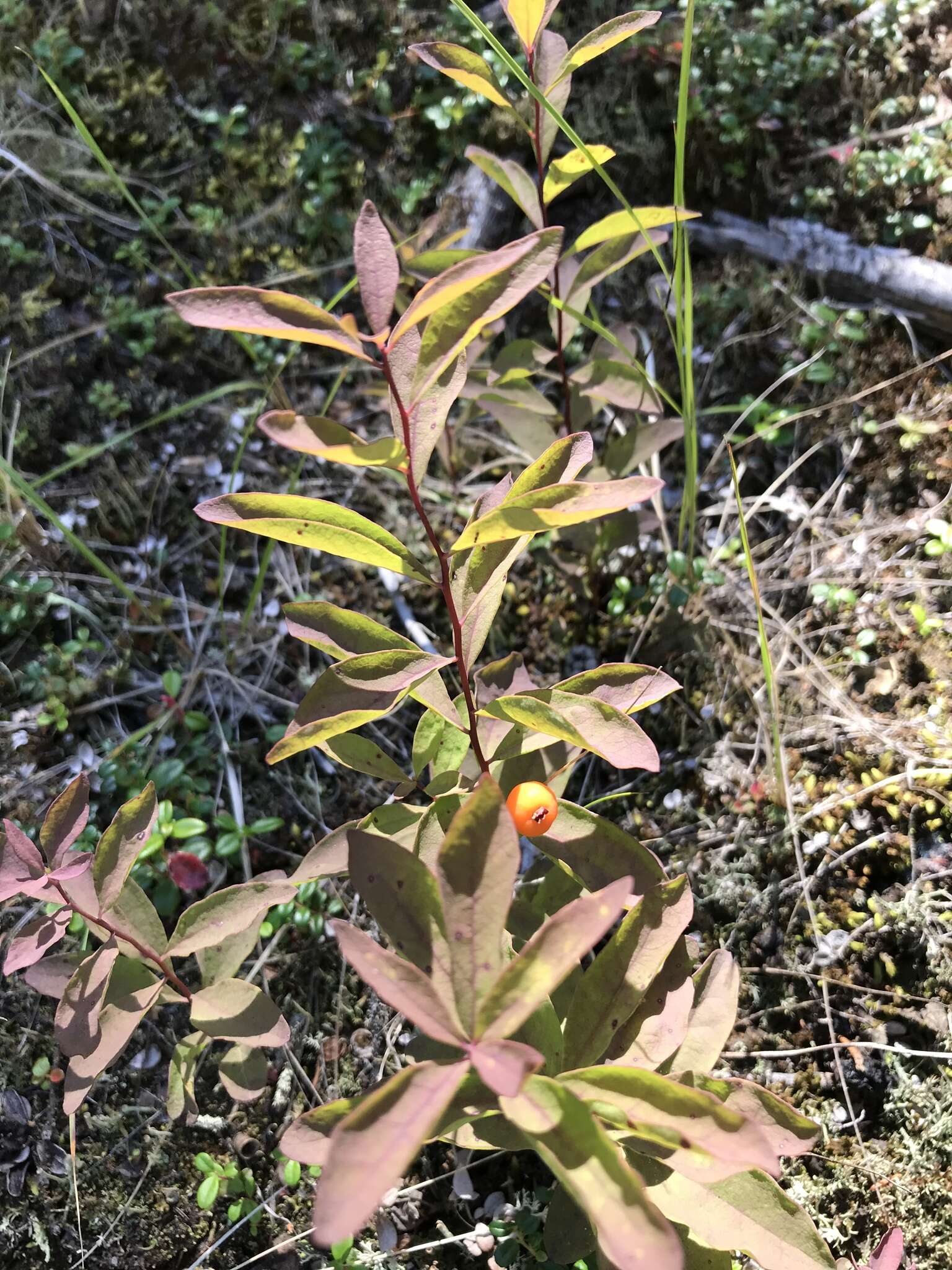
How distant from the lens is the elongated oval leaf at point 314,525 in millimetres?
1176

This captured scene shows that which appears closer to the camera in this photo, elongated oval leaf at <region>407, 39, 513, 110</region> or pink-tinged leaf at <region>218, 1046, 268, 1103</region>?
elongated oval leaf at <region>407, 39, 513, 110</region>

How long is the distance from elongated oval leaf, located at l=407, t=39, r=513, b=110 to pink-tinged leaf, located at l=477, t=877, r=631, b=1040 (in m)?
1.41

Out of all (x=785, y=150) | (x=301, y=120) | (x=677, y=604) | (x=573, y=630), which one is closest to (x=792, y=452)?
(x=677, y=604)

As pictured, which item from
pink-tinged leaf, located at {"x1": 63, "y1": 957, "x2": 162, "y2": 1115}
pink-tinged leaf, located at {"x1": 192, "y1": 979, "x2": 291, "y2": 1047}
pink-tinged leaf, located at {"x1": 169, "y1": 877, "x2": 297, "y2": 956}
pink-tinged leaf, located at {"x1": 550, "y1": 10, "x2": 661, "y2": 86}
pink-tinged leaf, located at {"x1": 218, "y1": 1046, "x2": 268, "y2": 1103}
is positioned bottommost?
pink-tinged leaf, located at {"x1": 218, "y1": 1046, "x2": 268, "y2": 1103}

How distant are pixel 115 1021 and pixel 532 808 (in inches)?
33.5

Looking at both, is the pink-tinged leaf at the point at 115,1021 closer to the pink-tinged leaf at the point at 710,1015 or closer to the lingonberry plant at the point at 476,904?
the lingonberry plant at the point at 476,904

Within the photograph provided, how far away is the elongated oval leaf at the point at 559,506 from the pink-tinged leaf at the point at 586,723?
0.28 metres

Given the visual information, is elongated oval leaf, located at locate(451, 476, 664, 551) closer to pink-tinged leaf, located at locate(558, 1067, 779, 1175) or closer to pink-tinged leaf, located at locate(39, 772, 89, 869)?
pink-tinged leaf, located at locate(558, 1067, 779, 1175)

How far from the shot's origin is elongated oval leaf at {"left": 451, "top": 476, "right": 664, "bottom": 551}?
43.4 inches

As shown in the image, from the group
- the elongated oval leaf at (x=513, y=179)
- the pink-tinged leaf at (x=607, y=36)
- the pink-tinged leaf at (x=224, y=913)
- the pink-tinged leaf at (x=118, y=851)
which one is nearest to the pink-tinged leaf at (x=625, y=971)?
the pink-tinged leaf at (x=224, y=913)

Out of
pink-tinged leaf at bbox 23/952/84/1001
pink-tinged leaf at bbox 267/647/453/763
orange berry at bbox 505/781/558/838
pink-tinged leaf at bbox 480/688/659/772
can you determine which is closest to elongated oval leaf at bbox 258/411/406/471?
pink-tinged leaf at bbox 267/647/453/763

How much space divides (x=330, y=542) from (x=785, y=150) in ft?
7.83

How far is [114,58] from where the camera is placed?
9.79ft

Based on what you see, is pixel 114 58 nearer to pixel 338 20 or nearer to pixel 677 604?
pixel 338 20
